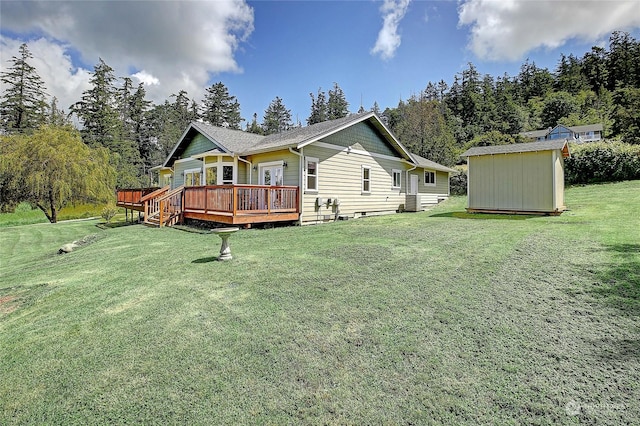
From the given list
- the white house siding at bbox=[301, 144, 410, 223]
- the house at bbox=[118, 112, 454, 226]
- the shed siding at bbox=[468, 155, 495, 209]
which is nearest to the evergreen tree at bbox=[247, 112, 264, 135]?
the house at bbox=[118, 112, 454, 226]

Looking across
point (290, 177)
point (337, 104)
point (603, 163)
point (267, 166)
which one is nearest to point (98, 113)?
point (267, 166)

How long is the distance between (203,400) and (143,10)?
15.2 m

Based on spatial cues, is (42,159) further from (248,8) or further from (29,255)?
(248,8)

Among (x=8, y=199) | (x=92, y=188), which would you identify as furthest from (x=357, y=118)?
(x=8, y=199)

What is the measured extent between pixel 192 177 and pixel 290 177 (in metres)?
7.84

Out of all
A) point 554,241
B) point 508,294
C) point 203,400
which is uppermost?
point 554,241

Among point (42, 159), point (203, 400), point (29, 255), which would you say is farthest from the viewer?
point (42, 159)

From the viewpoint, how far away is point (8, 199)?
67.4ft

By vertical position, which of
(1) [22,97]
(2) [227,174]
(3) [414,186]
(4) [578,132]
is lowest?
(3) [414,186]

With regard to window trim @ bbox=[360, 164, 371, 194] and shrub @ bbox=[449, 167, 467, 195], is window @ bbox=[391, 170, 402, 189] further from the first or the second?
shrub @ bbox=[449, 167, 467, 195]

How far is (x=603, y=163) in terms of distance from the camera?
2011 cm

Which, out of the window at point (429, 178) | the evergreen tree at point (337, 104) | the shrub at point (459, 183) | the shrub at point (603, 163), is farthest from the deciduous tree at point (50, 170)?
the evergreen tree at point (337, 104)

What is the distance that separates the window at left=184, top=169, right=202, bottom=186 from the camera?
1674 cm

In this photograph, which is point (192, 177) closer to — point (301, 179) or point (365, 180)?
point (301, 179)
